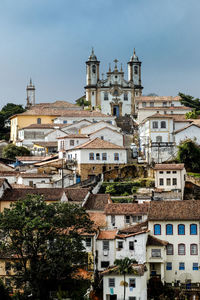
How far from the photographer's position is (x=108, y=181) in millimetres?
68938

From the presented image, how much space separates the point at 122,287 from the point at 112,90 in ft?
239

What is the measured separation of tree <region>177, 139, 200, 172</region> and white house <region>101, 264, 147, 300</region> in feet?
85.0

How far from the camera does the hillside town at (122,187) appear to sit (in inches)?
1905

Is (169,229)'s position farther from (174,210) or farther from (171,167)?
(171,167)

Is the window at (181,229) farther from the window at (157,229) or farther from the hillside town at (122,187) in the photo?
the window at (157,229)

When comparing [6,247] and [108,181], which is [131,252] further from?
[108,181]

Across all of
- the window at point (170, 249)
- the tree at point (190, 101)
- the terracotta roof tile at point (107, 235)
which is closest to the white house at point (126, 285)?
the terracotta roof tile at point (107, 235)

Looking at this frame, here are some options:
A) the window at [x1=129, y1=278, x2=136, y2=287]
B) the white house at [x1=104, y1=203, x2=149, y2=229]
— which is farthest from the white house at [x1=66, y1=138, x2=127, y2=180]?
the window at [x1=129, y1=278, x2=136, y2=287]

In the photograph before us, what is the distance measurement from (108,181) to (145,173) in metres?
4.71

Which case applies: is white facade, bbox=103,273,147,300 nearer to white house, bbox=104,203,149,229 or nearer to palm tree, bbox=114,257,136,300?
palm tree, bbox=114,257,136,300

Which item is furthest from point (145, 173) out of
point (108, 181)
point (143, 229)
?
point (143, 229)

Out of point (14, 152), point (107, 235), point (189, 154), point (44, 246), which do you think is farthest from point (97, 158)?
point (44, 246)

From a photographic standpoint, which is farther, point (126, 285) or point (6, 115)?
point (6, 115)

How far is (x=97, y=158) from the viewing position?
2820 inches
